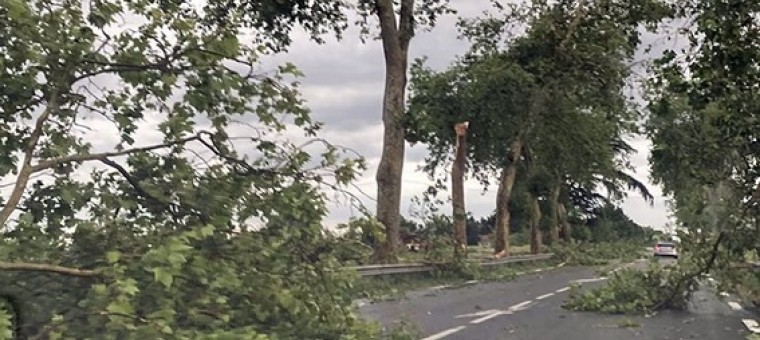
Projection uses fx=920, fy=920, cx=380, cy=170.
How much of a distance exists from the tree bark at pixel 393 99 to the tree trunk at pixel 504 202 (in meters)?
12.6

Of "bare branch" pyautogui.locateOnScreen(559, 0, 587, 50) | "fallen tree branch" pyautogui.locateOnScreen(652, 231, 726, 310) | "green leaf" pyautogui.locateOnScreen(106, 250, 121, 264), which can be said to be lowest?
Answer: "green leaf" pyautogui.locateOnScreen(106, 250, 121, 264)

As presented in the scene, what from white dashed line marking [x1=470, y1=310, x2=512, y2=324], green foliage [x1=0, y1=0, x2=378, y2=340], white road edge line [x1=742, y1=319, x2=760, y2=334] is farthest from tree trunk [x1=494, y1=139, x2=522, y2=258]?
green foliage [x1=0, y1=0, x2=378, y2=340]

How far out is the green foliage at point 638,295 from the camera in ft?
52.9

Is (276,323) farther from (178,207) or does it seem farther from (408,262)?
(408,262)

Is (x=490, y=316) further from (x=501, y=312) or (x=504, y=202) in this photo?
(x=504, y=202)

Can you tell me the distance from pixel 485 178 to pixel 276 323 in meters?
38.9

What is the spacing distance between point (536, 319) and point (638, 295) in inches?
102

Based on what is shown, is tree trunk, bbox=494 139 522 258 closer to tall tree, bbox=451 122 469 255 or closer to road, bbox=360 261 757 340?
tall tree, bbox=451 122 469 255

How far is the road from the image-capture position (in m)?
12.7

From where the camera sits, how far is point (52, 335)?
4707 millimetres

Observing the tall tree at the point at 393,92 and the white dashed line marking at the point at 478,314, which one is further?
the tall tree at the point at 393,92

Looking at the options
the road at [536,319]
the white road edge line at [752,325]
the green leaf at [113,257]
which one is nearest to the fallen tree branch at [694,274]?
the road at [536,319]

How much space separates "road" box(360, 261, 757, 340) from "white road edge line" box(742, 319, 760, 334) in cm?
3

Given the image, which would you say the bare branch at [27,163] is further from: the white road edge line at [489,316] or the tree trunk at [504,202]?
the tree trunk at [504,202]
